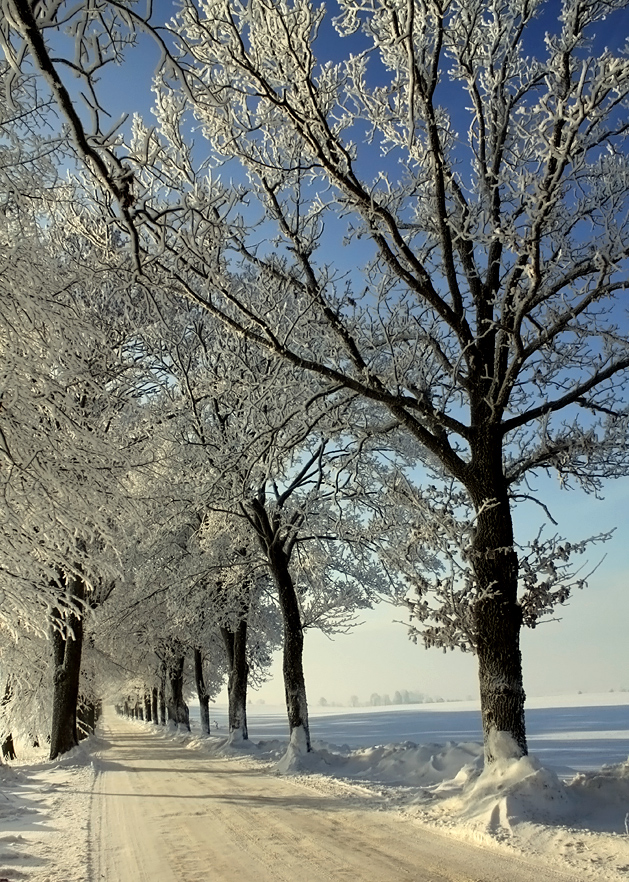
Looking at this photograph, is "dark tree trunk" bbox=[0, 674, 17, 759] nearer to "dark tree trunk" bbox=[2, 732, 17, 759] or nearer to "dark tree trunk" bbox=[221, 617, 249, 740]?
"dark tree trunk" bbox=[2, 732, 17, 759]

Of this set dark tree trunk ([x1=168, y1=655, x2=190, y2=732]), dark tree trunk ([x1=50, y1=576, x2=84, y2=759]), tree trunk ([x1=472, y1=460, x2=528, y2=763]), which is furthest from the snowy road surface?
dark tree trunk ([x1=168, y1=655, x2=190, y2=732])

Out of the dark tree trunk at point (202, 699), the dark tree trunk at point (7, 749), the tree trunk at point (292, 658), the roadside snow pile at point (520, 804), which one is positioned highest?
the tree trunk at point (292, 658)

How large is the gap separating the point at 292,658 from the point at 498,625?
8.14 metres

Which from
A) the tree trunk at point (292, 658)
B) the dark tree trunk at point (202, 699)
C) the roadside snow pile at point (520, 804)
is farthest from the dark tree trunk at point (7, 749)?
the roadside snow pile at point (520, 804)

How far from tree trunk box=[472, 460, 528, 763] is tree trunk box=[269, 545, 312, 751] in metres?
7.34

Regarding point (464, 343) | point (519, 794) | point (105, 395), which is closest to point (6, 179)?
point (105, 395)

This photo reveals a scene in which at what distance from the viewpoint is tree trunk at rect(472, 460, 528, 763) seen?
7.82m

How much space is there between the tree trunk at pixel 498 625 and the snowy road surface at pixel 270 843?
1.62 meters

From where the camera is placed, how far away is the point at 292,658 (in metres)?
15.2

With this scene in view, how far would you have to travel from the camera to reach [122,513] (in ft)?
33.8

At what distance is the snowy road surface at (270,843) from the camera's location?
216 inches

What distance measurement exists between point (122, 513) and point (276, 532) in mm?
6181

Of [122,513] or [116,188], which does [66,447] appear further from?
[116,188]

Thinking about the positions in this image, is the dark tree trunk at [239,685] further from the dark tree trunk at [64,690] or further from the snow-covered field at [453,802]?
the snow-covered field at [453,802]
